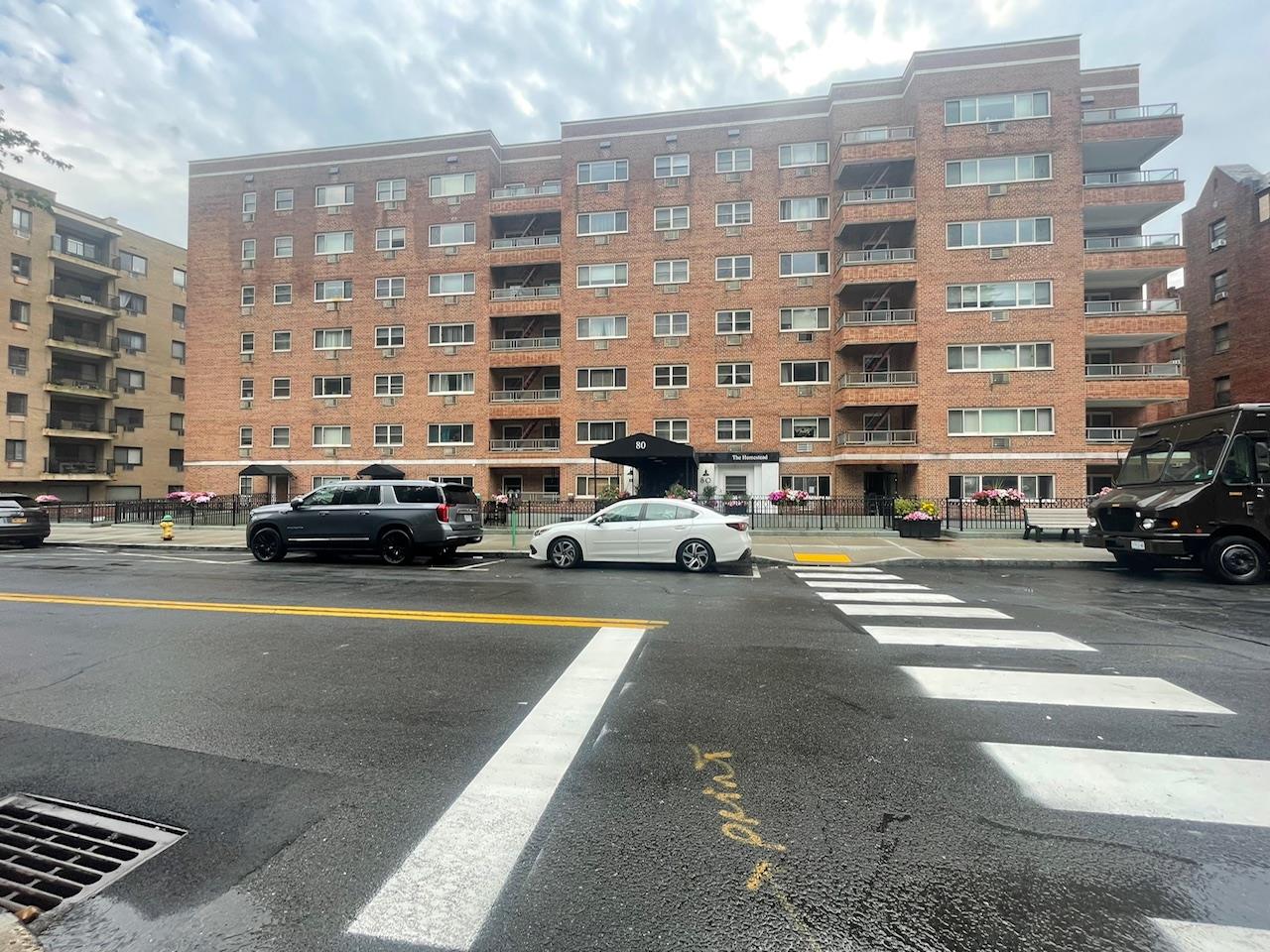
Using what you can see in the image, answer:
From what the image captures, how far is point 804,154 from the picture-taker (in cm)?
3294

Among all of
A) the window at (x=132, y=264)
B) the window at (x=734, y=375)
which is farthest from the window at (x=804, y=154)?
the window at (x=132, y=264)

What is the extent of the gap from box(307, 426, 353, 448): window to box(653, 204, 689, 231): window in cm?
2095

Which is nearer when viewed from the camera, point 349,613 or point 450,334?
point 349,613

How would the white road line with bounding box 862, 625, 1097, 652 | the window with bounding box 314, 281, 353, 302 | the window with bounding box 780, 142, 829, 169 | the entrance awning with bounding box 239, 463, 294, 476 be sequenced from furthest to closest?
the window with bounding box 314, 281, 353, 302 → the entrance awning with bounding box 239, 463, 294, 476 → the window with bounding box 780, 142, 829, 169 → the white road line with bounding box 862, 625, 1097, 652

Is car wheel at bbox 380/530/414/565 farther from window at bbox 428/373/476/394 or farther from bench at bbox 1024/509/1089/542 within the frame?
window at bbox 428/373/476/394

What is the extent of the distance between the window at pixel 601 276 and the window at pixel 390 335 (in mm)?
10886

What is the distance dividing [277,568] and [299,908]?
12305 millimetres

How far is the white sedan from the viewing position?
12.3m

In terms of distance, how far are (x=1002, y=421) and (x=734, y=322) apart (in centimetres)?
1362

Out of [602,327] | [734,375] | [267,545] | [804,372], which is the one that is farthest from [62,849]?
[602,327]

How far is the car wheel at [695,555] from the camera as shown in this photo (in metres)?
12.3

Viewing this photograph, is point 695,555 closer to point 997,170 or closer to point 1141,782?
point 1141,782

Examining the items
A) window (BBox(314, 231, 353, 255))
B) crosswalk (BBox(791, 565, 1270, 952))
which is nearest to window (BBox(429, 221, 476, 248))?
window (BBox(314, 231, 353, 255))

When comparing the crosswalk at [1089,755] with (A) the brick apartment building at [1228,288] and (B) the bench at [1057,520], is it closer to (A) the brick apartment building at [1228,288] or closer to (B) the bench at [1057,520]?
(B) the bench at [1057,520]
